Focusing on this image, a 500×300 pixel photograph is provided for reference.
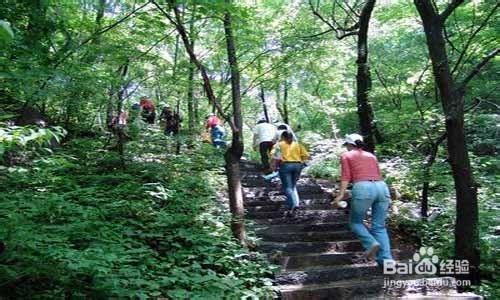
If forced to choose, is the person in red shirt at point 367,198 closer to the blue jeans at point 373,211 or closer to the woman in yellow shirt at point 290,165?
the blue jeans at point 373,211

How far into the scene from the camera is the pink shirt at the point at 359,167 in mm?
5837

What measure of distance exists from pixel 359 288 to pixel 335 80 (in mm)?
11688

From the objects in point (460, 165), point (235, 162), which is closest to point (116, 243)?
point (235, 162)

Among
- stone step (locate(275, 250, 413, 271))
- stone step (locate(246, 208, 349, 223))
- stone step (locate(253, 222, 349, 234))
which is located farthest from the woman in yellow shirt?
stone step (locate(275, 250, 413, 271))

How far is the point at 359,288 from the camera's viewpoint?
5.50 m

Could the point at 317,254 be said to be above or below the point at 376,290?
above

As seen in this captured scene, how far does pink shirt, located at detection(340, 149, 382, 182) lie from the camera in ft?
19.2

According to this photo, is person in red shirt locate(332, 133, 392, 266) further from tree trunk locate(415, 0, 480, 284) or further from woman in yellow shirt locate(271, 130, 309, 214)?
woman in yellow shirt locate(271, 130, 309, 214)

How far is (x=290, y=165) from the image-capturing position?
809 centimetres

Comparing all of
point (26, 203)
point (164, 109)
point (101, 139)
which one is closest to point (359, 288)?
point (26, 203)

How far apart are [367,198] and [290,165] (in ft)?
8.19

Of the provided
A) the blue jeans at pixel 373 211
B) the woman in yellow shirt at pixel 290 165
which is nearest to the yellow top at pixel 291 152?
the woman in yellow shirt at pixel 290 165

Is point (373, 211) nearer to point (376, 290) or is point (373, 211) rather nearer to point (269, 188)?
point (376, 290)

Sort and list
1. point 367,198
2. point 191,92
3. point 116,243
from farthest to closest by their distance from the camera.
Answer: point 191,92 → point 367,198 → point 116,243
